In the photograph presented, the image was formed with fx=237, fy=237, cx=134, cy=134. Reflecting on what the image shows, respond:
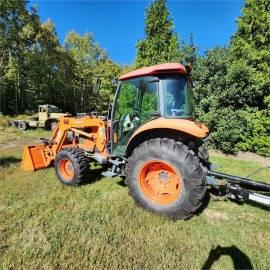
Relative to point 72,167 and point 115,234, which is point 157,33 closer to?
point 72,167

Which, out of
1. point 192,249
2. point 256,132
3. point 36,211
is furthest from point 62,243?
point 256,132

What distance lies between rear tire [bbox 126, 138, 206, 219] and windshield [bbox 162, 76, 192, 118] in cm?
57

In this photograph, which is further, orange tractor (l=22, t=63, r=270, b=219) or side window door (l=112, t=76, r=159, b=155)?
side window door (l=112, t=76, r=159, b=155)

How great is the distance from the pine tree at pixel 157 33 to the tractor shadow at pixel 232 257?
14686mm

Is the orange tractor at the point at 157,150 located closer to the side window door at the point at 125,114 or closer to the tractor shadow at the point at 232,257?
the side window door at the point at 125,114

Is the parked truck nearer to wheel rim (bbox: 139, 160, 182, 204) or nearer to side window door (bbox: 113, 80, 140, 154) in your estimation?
side window door (bbox: 113, 80, 140, 154)

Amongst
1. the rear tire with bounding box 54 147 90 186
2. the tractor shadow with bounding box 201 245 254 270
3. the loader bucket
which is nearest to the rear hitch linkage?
the tractor shadow with bounding box 201 245 254 270

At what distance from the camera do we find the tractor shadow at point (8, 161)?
6488mm

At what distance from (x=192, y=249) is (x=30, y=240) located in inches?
80.5

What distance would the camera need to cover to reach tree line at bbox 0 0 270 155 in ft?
29.7

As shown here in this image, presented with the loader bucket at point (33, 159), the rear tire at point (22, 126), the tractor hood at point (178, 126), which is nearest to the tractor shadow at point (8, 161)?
the loader bucket at point (33, 159)

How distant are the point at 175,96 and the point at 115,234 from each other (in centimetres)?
235

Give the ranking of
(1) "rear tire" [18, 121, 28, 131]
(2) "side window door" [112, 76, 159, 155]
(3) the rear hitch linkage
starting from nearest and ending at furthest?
(3) the rear hitch linkage, (2) "side window door" [112, 76, 159, 155], (1) "rear tire" [18, 121, 28, 131]

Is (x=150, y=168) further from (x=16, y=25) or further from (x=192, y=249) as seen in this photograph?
(x=16, y=25)
